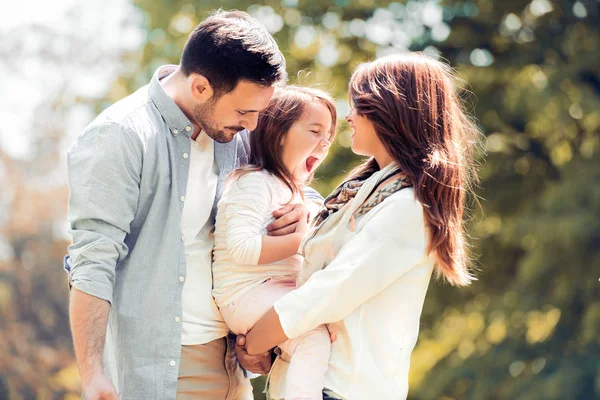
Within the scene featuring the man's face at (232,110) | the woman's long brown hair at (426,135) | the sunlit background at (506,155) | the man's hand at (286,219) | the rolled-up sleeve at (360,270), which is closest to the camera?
the rolled-up sleeve at (360,270)

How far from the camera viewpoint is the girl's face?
127 inches

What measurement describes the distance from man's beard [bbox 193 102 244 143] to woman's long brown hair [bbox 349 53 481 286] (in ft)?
1.45

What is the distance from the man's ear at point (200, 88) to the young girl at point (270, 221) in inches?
8.0

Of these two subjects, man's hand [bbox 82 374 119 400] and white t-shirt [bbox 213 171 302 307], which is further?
white t-shirt [bbox 213 171 302 307]

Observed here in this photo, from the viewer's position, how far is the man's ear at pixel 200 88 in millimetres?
3171

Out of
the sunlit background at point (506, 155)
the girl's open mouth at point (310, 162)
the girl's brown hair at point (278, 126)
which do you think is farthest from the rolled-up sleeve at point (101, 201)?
the sunlit background at point (506, 155)

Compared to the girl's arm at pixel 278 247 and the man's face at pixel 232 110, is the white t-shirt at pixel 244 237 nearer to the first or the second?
the girl's arm at pixel 278 247

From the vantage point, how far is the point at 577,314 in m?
9.76

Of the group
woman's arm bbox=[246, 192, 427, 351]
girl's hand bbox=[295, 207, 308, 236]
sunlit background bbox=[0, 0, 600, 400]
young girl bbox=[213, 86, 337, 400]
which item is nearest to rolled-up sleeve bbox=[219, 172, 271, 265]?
young girl bbox=[213, 86, 337, 400]

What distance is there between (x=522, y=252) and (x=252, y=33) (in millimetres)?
8173

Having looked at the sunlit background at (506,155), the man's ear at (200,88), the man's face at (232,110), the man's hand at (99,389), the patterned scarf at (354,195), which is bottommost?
the sunlit background at (506,155)

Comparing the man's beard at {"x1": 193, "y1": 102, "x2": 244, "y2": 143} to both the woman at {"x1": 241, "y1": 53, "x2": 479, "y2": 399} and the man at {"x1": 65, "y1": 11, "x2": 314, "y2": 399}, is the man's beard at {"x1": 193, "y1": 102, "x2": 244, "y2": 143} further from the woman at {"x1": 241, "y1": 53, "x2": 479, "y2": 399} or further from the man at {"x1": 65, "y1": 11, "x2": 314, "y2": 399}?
the woman at {"x1": 241, "y1": 53, "x2": 479, "y2": 399}

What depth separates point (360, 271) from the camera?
274cm

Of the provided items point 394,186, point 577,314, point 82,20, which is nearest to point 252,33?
point 394,186
